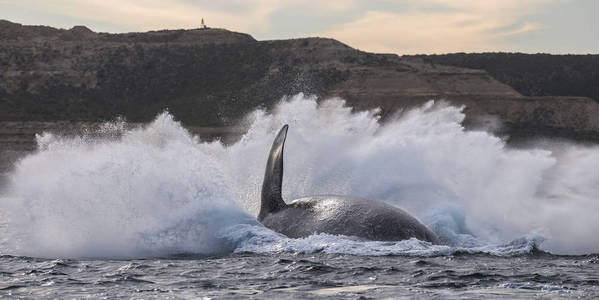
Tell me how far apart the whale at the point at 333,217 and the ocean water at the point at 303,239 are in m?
0.33

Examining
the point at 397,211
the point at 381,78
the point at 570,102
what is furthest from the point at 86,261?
the point at 570,102

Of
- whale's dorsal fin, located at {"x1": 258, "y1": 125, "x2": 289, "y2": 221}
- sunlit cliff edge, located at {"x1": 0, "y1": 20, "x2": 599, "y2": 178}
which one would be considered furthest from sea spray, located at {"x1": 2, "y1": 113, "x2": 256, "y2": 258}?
sunlit cliff edge, located at {"x1": 0, "y1": 20, "x2": 599, "y2": 178}

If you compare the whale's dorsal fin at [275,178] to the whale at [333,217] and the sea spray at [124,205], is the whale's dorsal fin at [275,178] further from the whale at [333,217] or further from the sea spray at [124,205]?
the sea spray at [124,205]

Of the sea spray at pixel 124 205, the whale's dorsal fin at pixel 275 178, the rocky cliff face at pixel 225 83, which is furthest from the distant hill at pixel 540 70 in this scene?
the whale's dorsal fin at pixel 275 178

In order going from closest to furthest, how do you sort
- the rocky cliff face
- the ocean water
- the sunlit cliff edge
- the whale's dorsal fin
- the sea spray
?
the ocean water, the sea spray, the whale's dorsal fin, the sunlit cliff edge, the rocky cliff face

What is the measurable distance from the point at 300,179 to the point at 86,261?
11619 mm

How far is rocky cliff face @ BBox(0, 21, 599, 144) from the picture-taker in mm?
101062

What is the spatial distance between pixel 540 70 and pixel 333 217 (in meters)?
147

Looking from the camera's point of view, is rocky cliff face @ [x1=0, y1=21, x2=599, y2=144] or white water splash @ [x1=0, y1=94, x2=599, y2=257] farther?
rocky cliff face @ [x1=0, y1=21, x2=599, y2=144]

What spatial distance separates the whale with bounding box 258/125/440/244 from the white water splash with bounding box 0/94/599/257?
1.22ft

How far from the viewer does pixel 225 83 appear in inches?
4454

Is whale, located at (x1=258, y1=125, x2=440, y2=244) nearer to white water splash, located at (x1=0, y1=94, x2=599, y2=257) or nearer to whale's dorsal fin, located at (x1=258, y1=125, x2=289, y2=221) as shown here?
whale's dorsal fin, located at (x1=258, y1=125, x2=289, y2=221)

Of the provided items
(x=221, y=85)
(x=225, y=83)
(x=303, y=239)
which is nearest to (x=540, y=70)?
(x=225, y=83)

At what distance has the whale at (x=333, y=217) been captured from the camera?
17750 millimetres
